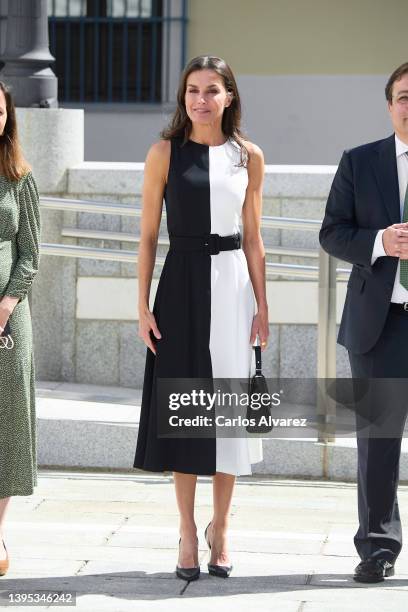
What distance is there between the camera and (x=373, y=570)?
15.9 ft

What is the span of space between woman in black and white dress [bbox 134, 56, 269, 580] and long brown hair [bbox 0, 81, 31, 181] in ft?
1.54

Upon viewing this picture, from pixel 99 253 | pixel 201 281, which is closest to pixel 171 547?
A: pixel 201 281

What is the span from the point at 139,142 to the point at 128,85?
59 cm

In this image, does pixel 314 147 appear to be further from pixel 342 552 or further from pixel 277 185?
pixel 342 552

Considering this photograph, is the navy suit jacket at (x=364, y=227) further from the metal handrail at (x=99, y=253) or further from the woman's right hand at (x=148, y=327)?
the metal handrail at (x=99, y=253)

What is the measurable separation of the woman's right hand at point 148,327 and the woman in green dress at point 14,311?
43 centimetres

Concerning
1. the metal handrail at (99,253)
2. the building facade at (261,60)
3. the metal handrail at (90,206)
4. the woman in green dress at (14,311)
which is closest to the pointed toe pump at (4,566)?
the woman in green dress at (14,311)

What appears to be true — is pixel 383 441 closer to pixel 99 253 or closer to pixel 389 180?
pixel 389 180

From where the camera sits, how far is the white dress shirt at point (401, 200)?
15.5 feet

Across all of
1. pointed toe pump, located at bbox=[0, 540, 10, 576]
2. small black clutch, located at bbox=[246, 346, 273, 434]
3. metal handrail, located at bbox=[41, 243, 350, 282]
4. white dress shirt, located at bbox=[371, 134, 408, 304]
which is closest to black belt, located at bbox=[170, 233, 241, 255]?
small black clutch, located at bbox=[246, 346, 273, 434]

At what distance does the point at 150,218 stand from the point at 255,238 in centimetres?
39

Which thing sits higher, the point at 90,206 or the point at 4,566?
the point at 90,206

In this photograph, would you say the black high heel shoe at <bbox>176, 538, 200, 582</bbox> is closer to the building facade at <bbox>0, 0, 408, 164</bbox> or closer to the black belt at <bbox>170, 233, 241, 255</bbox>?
the black belt at <bbox>170, 233, 241, 255</bbox>

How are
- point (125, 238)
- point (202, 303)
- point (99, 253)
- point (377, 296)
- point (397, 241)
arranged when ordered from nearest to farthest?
point (397, 241)
point (377, 296)
point (202, 303)
point (99, 253)
point (125, 238)
